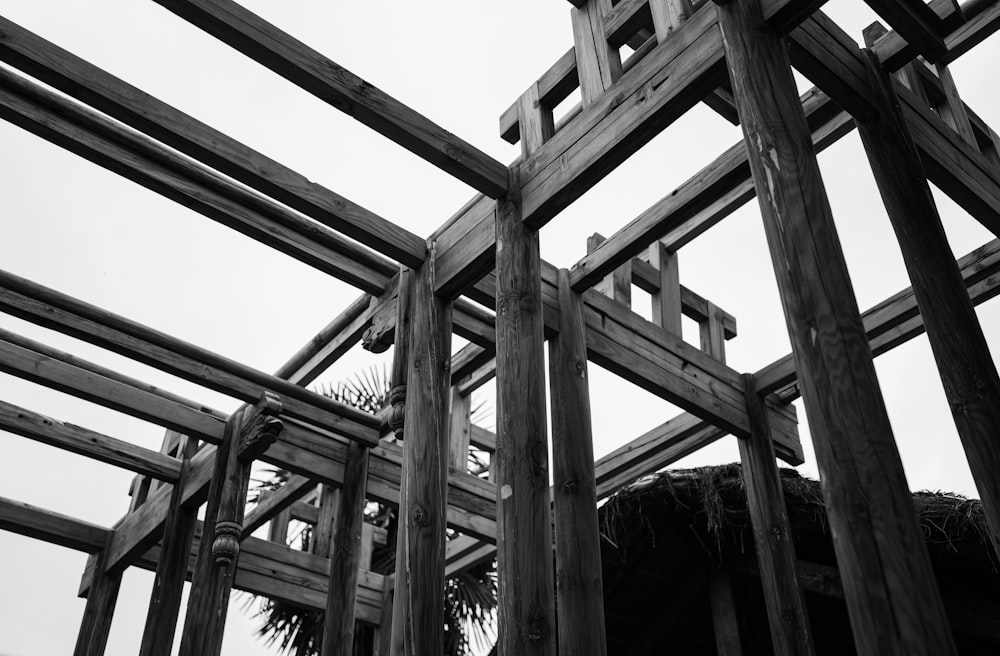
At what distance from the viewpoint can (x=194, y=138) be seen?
13.3 feet

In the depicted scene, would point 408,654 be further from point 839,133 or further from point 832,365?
point 839,133

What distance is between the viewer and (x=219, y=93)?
23.6 meters

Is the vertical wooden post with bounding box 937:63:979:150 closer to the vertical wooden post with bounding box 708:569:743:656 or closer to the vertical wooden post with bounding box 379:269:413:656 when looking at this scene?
the vertical wooden post with bounding box 379:269:413:656

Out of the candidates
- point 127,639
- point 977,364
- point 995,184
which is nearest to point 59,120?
point 977,364

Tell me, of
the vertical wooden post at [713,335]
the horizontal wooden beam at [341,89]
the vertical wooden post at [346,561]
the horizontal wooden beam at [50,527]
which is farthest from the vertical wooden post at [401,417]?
the horizontal wooden beam at [50,527]

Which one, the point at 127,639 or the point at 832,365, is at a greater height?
the point at 127,639

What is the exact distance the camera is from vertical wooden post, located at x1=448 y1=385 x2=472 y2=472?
23.6ft

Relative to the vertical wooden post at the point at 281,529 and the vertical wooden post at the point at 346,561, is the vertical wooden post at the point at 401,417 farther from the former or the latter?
the vertical wooden post at the point at 281,529

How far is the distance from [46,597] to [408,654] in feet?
85.2

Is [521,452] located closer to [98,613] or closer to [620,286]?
[620,286]

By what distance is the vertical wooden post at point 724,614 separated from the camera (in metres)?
6.43

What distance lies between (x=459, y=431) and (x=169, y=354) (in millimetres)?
2296

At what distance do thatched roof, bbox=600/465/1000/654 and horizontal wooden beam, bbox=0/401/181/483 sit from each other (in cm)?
333

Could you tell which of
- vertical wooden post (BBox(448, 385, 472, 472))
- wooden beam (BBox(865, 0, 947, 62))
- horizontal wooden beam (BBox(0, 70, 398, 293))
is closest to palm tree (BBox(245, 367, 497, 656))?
vertical wooden post (BBox(448, 385, 472, 472))
